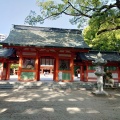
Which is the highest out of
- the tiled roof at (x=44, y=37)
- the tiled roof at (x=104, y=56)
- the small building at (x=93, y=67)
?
the tiled roof at (x=44, y=37)

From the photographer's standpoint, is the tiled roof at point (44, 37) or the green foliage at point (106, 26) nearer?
the green foliage at point (106, 26)

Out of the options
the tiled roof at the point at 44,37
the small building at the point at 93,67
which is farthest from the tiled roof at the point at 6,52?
the small building at the point at 93,67

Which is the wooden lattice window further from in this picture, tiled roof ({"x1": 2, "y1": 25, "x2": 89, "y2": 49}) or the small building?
the small building

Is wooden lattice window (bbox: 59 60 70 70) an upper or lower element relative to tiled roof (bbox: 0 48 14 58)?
lower

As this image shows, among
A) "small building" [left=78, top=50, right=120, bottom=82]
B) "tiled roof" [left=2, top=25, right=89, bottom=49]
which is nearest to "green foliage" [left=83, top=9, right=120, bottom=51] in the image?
"tiled roof" [left=2, top=25, right=89, bottom=49]

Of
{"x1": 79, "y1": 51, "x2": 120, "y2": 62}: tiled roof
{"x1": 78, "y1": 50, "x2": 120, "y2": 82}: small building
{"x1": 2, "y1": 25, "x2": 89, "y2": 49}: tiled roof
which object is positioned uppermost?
{"x1": 2, "y1": 25, "x2": 89, "y2": 49}: tiled roof

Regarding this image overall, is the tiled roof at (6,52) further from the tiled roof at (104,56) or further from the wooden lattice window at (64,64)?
the tiled roof at (104,56)

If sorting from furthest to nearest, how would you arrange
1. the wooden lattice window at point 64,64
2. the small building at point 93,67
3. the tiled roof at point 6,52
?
the small building at point 93,67, the tiled roof at point 6,52, the wooden lattice window at point 64,64

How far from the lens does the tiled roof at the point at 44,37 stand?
16.4 metres

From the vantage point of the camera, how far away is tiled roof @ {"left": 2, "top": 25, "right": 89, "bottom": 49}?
1638 cm

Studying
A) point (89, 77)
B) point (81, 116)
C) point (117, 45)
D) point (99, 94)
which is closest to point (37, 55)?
point (89, 77)

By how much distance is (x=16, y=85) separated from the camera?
14.0 meters

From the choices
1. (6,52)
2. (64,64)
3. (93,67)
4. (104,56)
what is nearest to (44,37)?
(64,64)

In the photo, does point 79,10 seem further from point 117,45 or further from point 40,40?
point 117,45
